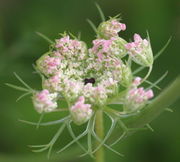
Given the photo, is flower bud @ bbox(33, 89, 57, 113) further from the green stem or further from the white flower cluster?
the green stem

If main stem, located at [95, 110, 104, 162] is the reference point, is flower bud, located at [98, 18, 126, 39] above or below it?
above

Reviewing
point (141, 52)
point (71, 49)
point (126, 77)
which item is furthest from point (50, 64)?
point (141, 52)

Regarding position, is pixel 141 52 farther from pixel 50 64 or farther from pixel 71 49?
pixel 50 64

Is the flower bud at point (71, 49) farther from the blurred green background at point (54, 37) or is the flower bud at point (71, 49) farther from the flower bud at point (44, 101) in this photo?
the blurred green background at point (54, 37)

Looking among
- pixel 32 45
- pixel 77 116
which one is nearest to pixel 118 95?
pixel 77 116

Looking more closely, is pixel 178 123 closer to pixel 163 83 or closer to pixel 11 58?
pixel 163 83

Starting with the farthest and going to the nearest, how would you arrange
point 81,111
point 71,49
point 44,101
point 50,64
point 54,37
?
1. point 54,37
2. point 71,49
3. point 50,64
4. point 44,101
5. point 81,111

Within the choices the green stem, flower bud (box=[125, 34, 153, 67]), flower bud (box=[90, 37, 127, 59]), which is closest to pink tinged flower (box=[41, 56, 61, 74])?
flower bud (box=[90, 37, 127, 59])
